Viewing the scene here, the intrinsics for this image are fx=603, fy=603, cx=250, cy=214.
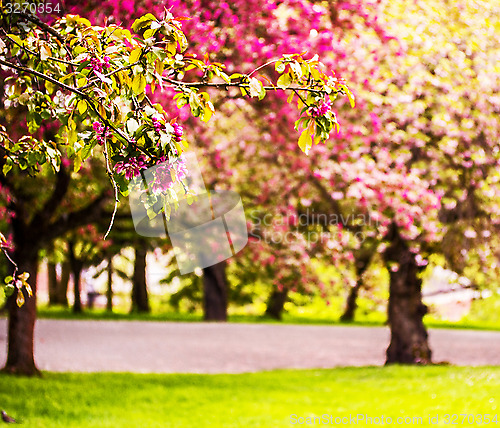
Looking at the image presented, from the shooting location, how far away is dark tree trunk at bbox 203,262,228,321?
22930 mm

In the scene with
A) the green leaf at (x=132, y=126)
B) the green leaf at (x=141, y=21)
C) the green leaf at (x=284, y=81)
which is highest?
the green leaf at (x=141, y=21)

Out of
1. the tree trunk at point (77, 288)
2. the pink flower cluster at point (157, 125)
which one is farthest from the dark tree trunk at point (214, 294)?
the pink flower cluster at point (157, 125)

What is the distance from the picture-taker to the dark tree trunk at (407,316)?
41.2 feet

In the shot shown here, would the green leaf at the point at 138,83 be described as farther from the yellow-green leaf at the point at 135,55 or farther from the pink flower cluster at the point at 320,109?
the pink flower cluster at the point at 320,109

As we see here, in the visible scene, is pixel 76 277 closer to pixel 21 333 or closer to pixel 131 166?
pixel 21 333

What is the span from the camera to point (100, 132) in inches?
114

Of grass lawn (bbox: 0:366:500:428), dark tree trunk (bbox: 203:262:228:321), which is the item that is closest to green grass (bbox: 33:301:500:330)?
dark tree trunk (bbox: 203:262:228:321)

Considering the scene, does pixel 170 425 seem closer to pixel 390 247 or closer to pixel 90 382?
pixel 90 382

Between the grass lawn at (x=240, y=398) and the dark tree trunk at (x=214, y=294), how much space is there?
1203cm

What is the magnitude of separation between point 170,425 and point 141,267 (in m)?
20.3

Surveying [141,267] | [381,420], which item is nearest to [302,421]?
[381,420]

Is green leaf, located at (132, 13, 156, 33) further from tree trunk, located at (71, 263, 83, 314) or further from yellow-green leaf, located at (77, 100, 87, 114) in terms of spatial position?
tree trunk, located at (71, 263, 83, 314)

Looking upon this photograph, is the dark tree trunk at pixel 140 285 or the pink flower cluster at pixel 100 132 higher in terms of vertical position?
the pink flower cluster at pixel 100 132

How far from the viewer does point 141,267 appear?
26.9 metres
